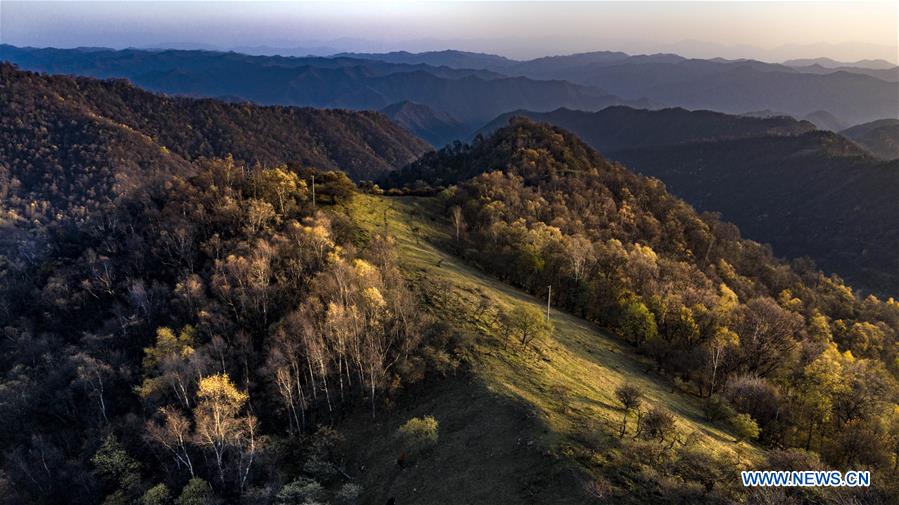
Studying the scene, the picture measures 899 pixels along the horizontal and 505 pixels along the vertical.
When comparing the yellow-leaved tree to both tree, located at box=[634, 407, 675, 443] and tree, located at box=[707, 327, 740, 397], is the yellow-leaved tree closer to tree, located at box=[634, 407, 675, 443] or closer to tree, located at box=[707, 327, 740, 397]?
tree, located at box=[634, 407, 675, 443]

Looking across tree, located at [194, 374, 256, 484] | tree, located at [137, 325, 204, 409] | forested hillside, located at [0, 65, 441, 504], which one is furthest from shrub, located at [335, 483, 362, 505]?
tree, located at [137, 325, 204, 409]

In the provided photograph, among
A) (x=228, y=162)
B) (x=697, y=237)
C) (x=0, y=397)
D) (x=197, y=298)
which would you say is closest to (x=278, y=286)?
(x=197, y=298)

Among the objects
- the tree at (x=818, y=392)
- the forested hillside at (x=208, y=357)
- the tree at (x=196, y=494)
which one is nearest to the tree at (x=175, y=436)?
the forested hillside at (x=208, y=357)

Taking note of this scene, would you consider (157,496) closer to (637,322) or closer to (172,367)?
(172,367)

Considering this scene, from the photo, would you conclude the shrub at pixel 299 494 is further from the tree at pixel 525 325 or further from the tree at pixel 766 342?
the tree at pixel 766 342

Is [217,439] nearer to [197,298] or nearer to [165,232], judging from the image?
[197,298]

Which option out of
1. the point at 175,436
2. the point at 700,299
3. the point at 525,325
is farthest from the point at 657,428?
the point at 700,299
